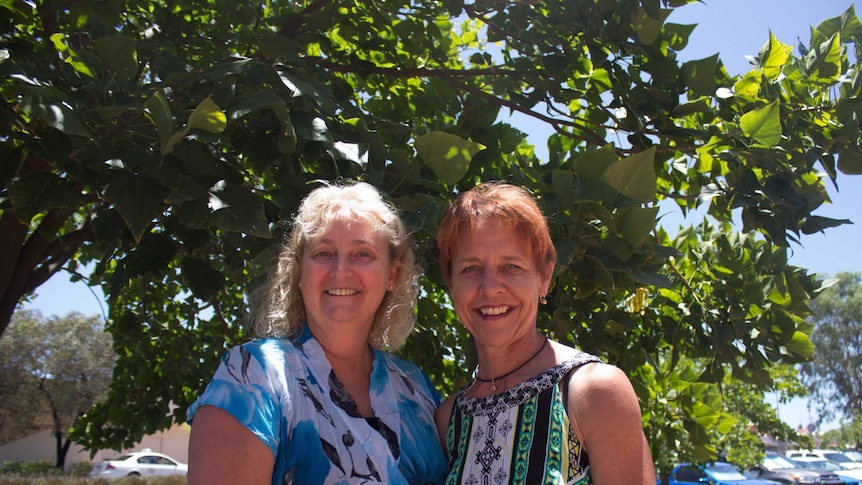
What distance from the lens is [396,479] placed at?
1.74 metres

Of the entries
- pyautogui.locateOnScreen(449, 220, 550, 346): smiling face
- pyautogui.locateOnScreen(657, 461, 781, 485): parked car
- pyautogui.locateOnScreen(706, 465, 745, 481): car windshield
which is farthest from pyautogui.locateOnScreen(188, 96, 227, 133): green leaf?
pyautogui.locateOnScreen(706, 465, 745, 481): car windshield

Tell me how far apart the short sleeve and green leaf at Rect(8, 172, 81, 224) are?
2.71 ft

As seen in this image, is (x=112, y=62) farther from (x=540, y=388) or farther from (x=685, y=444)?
(x=685, y=444)

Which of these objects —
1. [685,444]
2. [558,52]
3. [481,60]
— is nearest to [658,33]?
[558,52]

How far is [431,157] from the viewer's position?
6.93 feet

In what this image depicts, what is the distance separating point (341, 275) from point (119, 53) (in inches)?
32.3

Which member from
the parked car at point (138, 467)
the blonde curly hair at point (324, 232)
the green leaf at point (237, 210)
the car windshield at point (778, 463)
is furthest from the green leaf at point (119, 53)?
the car windshield at point (778, 463)

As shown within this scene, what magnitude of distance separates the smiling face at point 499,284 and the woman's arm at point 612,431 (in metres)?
0.32

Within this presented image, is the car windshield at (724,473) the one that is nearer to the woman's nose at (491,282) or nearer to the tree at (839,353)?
the woman's nose at (491,282)

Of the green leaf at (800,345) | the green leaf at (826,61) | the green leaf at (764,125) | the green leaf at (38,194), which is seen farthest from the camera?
the green leaf at (800,345)

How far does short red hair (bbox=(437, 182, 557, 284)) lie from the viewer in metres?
1.98

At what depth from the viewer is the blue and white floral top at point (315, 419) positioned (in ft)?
5.14

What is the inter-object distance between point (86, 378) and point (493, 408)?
1014 inches

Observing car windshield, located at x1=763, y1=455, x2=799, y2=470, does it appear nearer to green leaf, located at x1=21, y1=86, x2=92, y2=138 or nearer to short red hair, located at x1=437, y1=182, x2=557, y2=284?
short red hair, located at x1=437, y1=182, x2=557, y2=284
